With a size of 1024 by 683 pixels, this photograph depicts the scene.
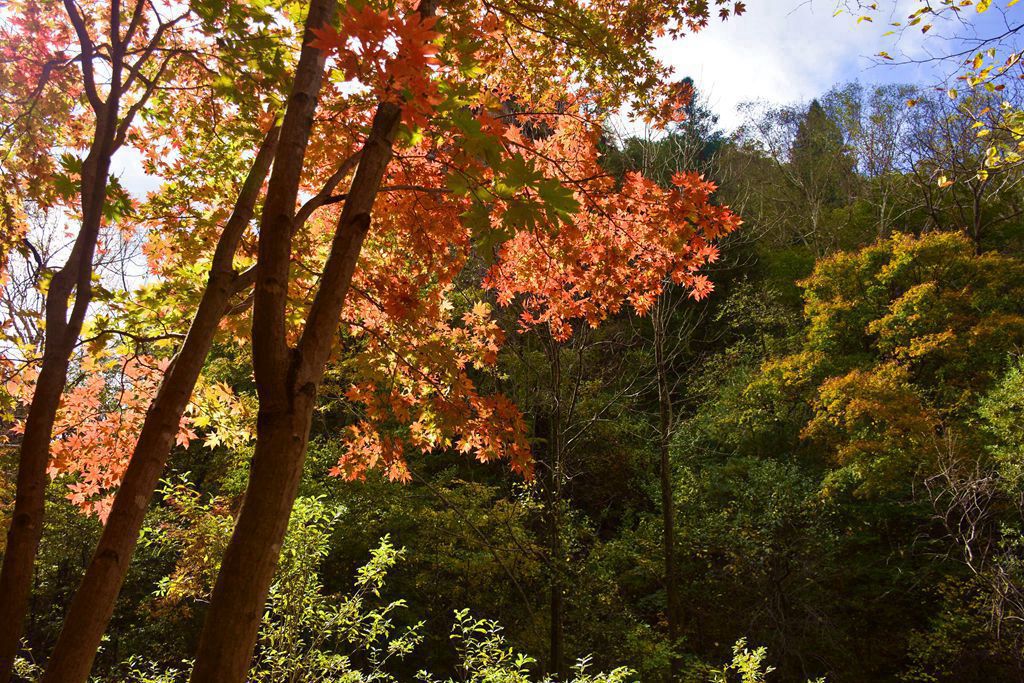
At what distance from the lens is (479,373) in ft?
32.7

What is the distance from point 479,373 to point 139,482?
795cm

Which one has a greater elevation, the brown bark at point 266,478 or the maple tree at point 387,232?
the maple tree at point 387,232

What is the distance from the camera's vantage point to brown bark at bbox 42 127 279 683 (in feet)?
6.06

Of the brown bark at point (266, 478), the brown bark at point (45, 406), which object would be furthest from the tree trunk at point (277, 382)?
the brown bark at point (45, 406)

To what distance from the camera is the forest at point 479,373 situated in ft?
6.57

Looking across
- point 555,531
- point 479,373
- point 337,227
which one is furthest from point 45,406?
point 479,373

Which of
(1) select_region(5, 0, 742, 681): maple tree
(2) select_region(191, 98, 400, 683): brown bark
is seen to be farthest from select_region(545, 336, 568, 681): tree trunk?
(2) select_region(191, 98, 400, 683): brown bark

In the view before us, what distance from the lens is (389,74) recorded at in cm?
153

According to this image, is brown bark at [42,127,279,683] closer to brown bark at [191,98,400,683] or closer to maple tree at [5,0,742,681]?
maple tree at [5,0,742,681]

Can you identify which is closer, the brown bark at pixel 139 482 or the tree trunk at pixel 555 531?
the brown bark at pixel 139 482

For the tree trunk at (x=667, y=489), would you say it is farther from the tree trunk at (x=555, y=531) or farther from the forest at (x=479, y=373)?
the tree trunk at (x=555, y=531)

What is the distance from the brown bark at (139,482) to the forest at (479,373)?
0.04 feet

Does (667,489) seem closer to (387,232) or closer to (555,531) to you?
(555,531)

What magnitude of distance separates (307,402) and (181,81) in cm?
283
